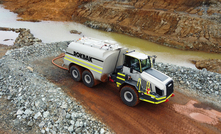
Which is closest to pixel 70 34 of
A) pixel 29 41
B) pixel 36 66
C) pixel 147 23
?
pixel 29 41

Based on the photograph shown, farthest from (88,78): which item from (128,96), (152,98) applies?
(152,98)

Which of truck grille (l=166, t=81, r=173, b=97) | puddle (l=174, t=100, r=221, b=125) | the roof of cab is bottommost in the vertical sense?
puddle (l=174, t=100, r=221, b=125)

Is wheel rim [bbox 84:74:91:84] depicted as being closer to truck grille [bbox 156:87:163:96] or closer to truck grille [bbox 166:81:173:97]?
truck grille [bbox 156:87:163:96]

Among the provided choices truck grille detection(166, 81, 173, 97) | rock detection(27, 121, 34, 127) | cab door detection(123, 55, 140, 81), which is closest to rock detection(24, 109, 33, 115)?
rock detection(27, 121, 34, 127)

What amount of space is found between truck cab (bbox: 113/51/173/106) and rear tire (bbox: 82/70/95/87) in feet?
4.38

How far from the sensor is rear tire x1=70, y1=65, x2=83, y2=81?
8.19 meters

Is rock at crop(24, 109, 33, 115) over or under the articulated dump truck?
under

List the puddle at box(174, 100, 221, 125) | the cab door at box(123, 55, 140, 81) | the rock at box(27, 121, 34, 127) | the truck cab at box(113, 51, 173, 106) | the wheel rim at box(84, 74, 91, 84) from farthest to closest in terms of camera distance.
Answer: the wheel rim at box(84, 74, 91, 84), the cab door at box(123, 55, 140, 81), the puddle at box(174, 100, 221, 125), the truck cab at box(113, 51, 173, 106), the rock at box(27, 121, 34, 127)

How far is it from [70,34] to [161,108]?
20254 millimetres

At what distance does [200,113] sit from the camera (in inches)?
268

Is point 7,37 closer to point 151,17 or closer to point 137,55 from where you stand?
point 137,55

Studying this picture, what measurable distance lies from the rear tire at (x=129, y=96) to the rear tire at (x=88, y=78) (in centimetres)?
182

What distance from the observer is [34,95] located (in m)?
6.82

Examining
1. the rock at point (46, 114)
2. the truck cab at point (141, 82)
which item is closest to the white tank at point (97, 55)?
the truck cab at point (141, 82)
